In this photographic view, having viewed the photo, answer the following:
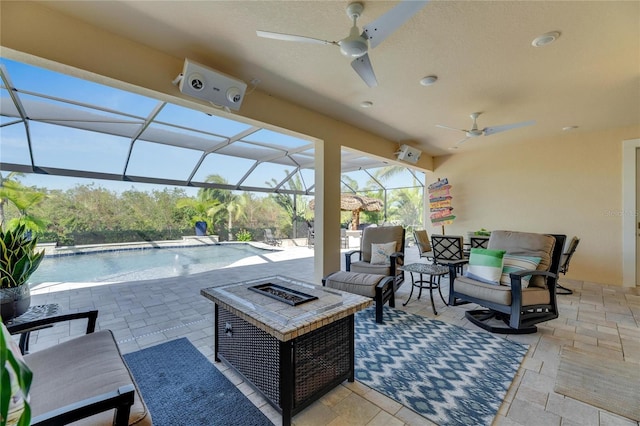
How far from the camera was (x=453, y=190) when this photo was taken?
6.95m

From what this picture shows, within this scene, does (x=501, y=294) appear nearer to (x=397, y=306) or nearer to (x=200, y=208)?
(x=397, y=306)

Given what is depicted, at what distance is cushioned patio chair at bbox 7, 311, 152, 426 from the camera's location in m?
1.02

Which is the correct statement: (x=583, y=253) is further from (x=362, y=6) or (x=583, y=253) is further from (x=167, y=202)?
(x=167, y=202)

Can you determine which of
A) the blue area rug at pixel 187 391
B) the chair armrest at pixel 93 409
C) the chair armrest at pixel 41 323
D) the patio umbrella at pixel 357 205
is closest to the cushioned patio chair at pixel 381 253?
the blue area rug at pixel 187 391

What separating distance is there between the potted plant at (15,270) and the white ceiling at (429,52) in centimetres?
184

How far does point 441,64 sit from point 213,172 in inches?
244

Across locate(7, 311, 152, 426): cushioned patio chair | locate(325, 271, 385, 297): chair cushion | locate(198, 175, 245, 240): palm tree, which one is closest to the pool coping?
locate(198, 175, 245, 240): palm tree

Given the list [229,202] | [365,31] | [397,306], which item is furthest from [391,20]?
[229,202]

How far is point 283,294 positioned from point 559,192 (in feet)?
20.3

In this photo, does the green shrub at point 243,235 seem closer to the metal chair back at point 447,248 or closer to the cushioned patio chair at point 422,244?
the cushioned patio chair at point 422,244

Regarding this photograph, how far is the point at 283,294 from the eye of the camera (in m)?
2.25

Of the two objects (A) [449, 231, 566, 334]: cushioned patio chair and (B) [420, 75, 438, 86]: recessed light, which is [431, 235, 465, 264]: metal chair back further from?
(B) [420, 75, 438, 86]: recessed light

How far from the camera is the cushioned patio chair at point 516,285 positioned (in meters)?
2.80

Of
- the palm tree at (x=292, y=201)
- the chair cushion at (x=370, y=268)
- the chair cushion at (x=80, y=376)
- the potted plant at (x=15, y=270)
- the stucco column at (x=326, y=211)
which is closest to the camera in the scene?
the chair cushion at (x=80, y=376)
